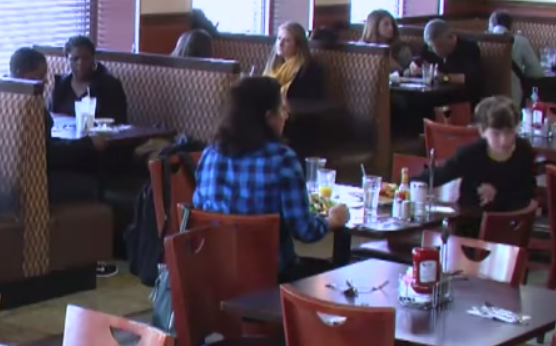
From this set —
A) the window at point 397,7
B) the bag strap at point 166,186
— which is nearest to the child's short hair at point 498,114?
the bag strap at point 166,186

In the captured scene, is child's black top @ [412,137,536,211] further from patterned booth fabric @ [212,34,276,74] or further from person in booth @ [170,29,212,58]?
patterned booth fabric @ [212,34,276,74]

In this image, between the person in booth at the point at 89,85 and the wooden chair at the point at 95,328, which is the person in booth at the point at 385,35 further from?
the wooden chair at the point at 95,328

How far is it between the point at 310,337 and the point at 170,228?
2.12 m

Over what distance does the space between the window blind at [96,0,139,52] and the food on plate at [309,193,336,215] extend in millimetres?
4116

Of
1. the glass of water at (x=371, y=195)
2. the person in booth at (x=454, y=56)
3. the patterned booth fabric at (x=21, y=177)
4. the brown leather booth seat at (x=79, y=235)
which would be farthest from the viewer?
the person in booth at (x=454, y=56)

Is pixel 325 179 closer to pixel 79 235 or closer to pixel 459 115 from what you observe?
pixel 79 235

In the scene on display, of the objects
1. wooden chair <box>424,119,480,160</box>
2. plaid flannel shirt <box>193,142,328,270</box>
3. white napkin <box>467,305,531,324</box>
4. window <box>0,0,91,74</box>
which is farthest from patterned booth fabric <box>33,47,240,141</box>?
white napkin <box>467,305,531,324</box>

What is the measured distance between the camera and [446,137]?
6.64 m

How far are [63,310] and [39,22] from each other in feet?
9.86

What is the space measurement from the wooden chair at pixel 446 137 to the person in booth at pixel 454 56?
128 inches

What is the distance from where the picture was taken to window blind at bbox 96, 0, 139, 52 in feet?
29.4

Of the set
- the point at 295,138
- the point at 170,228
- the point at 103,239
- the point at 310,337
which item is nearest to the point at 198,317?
the point at 310,337

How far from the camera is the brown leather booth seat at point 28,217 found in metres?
6.05

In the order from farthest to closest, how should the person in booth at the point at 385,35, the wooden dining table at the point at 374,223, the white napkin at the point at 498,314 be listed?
the person in booth at the point at 385,35 → the wooden dining table at the point at 374,223 → the white napkin at the point at 498,314
